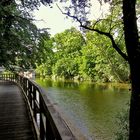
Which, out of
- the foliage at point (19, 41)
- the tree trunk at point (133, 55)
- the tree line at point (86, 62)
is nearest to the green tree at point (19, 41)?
the foliage at point (19, 41)

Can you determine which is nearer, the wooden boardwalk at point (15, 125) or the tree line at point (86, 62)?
the wooden boardwalk at point (15, 125)

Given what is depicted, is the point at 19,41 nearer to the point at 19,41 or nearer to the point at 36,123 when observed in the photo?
the point at 19,41

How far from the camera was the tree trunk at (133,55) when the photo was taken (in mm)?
2242

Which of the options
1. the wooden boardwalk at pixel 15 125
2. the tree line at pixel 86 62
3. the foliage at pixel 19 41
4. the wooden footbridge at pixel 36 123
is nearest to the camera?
the wooden footbridge at pixel 36 123

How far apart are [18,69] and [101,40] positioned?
31.1m

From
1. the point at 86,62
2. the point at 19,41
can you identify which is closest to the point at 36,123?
the point at 19,41

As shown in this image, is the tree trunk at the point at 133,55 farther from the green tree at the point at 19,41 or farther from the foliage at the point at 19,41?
the green tree at the point at 19,41

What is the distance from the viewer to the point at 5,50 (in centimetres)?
883

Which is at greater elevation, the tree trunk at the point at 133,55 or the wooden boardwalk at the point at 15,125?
the tree trunk at the point at 133,55

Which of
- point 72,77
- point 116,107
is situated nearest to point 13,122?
point 116,107

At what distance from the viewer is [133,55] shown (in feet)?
7.38

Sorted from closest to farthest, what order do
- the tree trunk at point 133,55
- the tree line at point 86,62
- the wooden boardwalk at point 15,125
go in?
the tree trunk at point 133,55, the wooden boardwalk at point 15,125, the tree line at point 86,62

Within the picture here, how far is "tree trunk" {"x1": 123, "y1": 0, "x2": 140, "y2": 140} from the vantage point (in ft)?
7.36

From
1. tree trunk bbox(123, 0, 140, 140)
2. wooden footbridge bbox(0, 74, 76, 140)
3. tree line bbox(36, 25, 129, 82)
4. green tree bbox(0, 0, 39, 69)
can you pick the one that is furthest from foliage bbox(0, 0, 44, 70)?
tree line bbox(36, 25, 129, 82)
